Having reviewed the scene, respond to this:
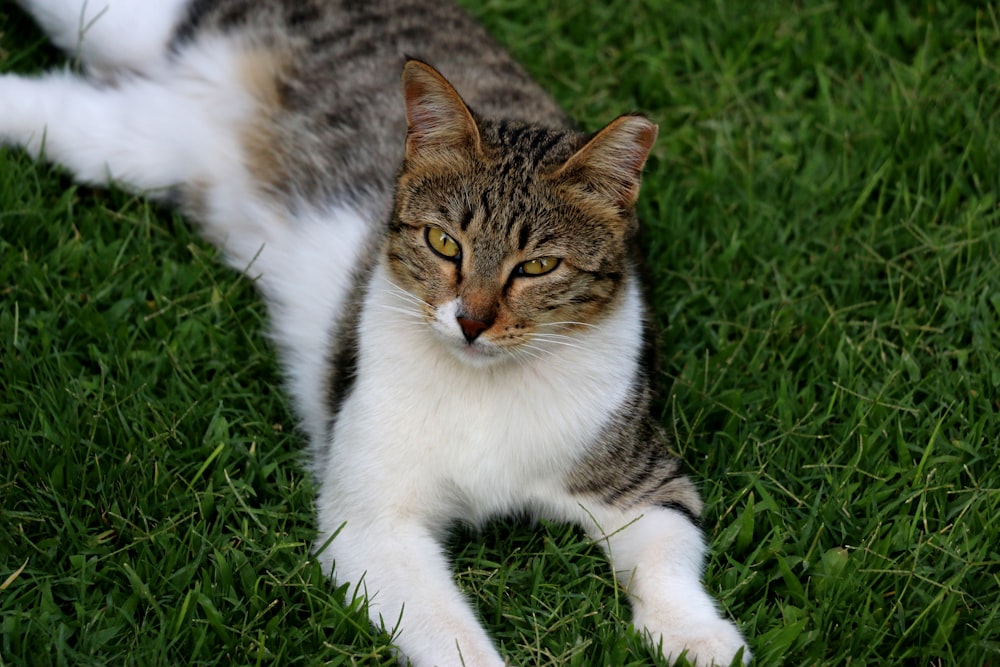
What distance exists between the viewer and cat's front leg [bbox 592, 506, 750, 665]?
322cm

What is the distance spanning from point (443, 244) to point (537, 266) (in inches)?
11.7

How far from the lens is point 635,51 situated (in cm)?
575

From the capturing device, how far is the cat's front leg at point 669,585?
3.22 meters

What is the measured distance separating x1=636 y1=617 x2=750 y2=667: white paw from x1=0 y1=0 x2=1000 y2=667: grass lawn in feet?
0.26

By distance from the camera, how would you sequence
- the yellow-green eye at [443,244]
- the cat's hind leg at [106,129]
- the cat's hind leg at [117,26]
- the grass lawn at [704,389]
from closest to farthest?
1. the grass lawn at [704,389]
2. the yellow-green eye at [443,244]
3. the cat's hind leg at [106,129]
4. the cat's hind leg at [117,26]

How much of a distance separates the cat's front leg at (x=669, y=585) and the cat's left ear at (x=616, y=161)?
102 centimetres

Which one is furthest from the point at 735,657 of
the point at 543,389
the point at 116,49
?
the point at 116,49

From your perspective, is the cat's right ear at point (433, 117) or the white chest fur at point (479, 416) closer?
the cat's right ear at point (433, 117)

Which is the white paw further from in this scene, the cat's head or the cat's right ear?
the cat's right ear

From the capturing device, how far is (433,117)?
3.42m

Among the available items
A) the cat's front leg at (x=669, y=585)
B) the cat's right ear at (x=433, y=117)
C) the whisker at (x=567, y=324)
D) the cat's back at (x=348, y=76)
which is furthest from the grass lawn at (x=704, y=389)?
the cat's right ear at (x=433, y=117)

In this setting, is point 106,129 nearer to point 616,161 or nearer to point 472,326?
point 472,326

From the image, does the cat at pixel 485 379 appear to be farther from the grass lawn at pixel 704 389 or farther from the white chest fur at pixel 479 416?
the grass lawn at pixel 704 389

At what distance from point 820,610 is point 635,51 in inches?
132
